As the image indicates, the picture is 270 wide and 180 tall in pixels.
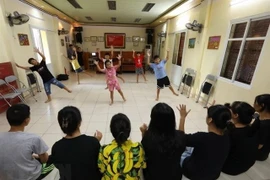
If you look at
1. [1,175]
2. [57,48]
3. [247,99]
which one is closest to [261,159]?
Answer: [247,99]

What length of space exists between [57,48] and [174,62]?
5.68m

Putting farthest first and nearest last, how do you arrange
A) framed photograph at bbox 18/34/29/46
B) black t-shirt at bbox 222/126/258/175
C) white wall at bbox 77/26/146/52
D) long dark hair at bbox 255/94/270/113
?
1. white wall at bbox 77/26/146/52
2. framed photograph at bbox 18/34/29/46
3. long dark hair at bbox 255/94/270/113
4. black t-shirt at bbox 222/126/258/175

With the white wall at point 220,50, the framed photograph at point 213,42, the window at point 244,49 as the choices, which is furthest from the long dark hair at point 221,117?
the framed photograph at point 213,42

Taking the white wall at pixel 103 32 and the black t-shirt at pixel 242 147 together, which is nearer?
the black t-shirt at pixel 242 147

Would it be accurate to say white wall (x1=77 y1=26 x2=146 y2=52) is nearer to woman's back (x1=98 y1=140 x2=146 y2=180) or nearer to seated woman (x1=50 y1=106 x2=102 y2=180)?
seated woman (x1=50 y1=106 x2=102 y2=180)

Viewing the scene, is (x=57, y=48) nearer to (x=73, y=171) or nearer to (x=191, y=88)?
(x=191, y=88)

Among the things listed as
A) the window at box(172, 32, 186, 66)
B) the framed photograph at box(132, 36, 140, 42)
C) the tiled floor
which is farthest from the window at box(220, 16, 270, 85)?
the framed photograph at box(132, 36, 140, 42)

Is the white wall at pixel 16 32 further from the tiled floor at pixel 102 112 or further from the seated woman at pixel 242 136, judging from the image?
the seated woman at pixel 242 136

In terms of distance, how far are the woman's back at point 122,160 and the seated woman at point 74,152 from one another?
0.09 metres

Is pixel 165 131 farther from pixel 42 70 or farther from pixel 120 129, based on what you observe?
pixel 42 70

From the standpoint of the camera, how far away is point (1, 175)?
117cm

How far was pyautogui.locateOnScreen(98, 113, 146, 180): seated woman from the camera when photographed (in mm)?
1062

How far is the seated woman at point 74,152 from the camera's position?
1.07 m

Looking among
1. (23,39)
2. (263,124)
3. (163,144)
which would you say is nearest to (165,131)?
(163,144)
